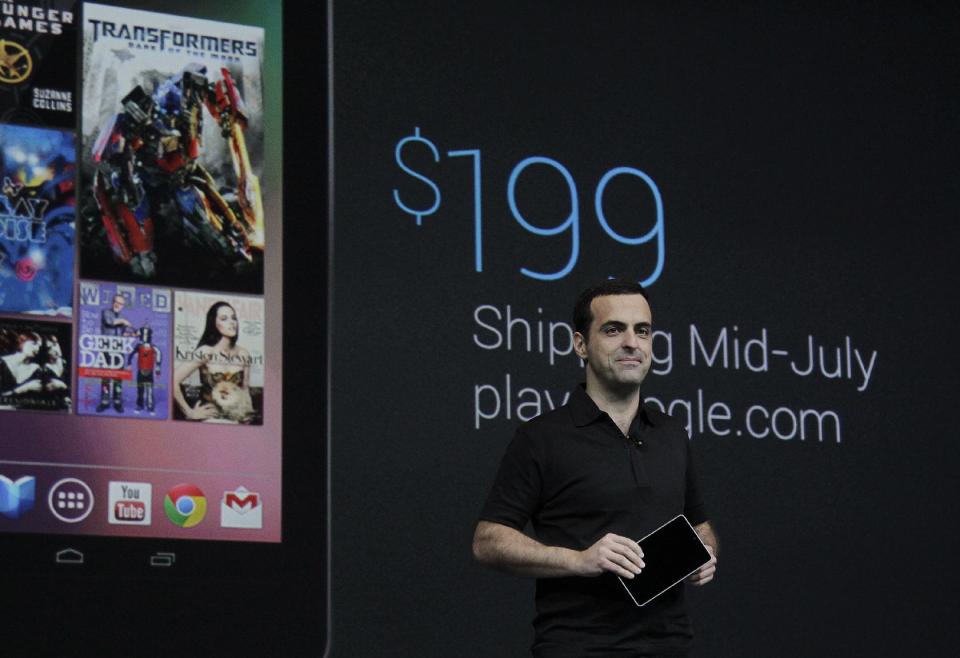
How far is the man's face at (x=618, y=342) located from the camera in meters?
2.47

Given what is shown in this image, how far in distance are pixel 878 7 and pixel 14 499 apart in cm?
247

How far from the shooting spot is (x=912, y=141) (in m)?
3.88

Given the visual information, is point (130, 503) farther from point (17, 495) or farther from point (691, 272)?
point (691, 272)

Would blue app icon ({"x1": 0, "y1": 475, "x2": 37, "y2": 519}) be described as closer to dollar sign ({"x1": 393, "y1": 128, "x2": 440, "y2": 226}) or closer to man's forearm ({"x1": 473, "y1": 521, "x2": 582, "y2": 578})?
man's forearm ({"x1": 473, "y1": 521, "x2": 582, "y2": 578})

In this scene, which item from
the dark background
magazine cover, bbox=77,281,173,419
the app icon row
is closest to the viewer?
the app icon row

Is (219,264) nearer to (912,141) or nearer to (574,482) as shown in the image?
(574,482)

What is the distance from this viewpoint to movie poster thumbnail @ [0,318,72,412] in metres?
2.36

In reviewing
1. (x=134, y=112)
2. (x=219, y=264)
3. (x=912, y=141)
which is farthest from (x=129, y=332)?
(x=912, y=141)

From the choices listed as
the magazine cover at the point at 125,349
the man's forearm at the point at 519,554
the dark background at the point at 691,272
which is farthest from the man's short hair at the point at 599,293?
the dark background at the point at 691,272

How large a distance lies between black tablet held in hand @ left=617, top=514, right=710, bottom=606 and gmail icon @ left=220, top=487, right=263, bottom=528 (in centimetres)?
54

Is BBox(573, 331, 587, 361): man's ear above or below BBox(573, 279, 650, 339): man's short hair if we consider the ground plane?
below

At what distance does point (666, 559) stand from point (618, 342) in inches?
13.9

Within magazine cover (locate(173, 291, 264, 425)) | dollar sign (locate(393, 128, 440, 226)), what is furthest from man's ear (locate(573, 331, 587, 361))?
dollar sign (locate(393, 128, 440, 226))

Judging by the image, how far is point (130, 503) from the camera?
2430mm
